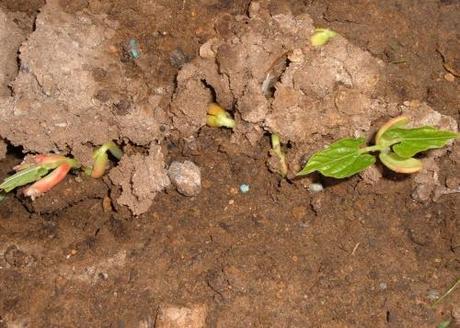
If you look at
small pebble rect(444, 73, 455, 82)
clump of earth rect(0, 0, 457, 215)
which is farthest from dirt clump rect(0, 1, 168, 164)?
small pebble rect(444, 73, 455, 82)

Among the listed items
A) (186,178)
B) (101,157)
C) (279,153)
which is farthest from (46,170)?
(279,153)

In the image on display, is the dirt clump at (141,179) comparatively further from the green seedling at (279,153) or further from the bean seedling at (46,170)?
the green seedling at (279,153)

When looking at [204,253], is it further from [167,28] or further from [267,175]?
[167,28]

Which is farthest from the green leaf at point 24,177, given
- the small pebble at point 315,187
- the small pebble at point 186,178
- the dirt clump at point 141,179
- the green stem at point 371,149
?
the green stem at point 371,149

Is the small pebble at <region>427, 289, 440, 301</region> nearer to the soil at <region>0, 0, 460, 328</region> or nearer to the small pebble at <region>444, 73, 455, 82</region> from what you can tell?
the soil at <region>0, 0, 460, 328</region>

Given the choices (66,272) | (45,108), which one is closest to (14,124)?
(45,108)
